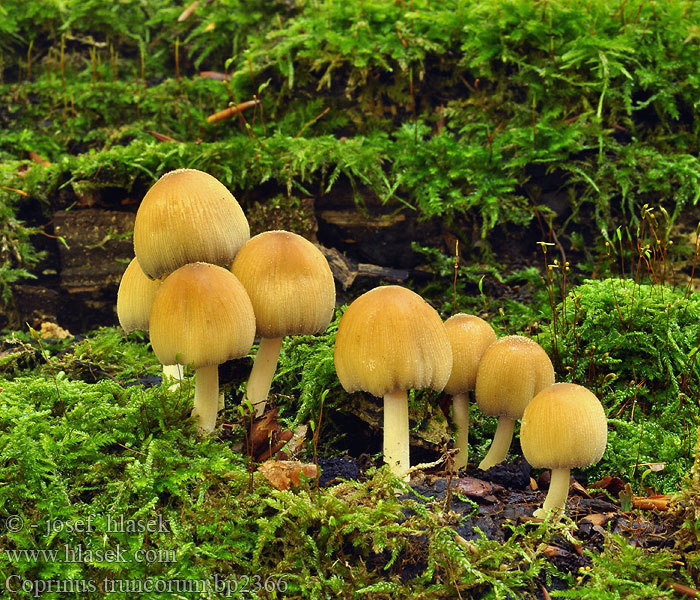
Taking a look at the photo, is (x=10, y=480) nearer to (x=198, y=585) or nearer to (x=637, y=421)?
(x=198, y=585)

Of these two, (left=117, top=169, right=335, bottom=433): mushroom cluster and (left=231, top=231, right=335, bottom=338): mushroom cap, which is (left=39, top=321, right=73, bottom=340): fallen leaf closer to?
(left=117, top=169, right=335, bottom=433): mushroom cluster

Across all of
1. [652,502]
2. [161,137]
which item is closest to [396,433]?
[652,502]

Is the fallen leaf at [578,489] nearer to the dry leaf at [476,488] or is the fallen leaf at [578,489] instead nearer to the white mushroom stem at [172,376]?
the dry leaf at [476,488]

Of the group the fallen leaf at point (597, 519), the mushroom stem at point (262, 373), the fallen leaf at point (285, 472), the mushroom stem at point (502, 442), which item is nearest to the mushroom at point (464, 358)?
the mushroom stem at point (502, 442)

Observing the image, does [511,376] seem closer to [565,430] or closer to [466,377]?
[466,377]

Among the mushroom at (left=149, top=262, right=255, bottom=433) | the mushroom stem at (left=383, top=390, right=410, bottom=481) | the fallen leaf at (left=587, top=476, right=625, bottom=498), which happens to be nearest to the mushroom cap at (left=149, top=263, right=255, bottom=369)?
the mushroom at (left=149, top=262, right=255, bottom=433)

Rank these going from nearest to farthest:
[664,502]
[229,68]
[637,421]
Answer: [664,502] < [637,421] < [229,68]

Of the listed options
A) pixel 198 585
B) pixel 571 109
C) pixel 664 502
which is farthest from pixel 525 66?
pixel 198 585
